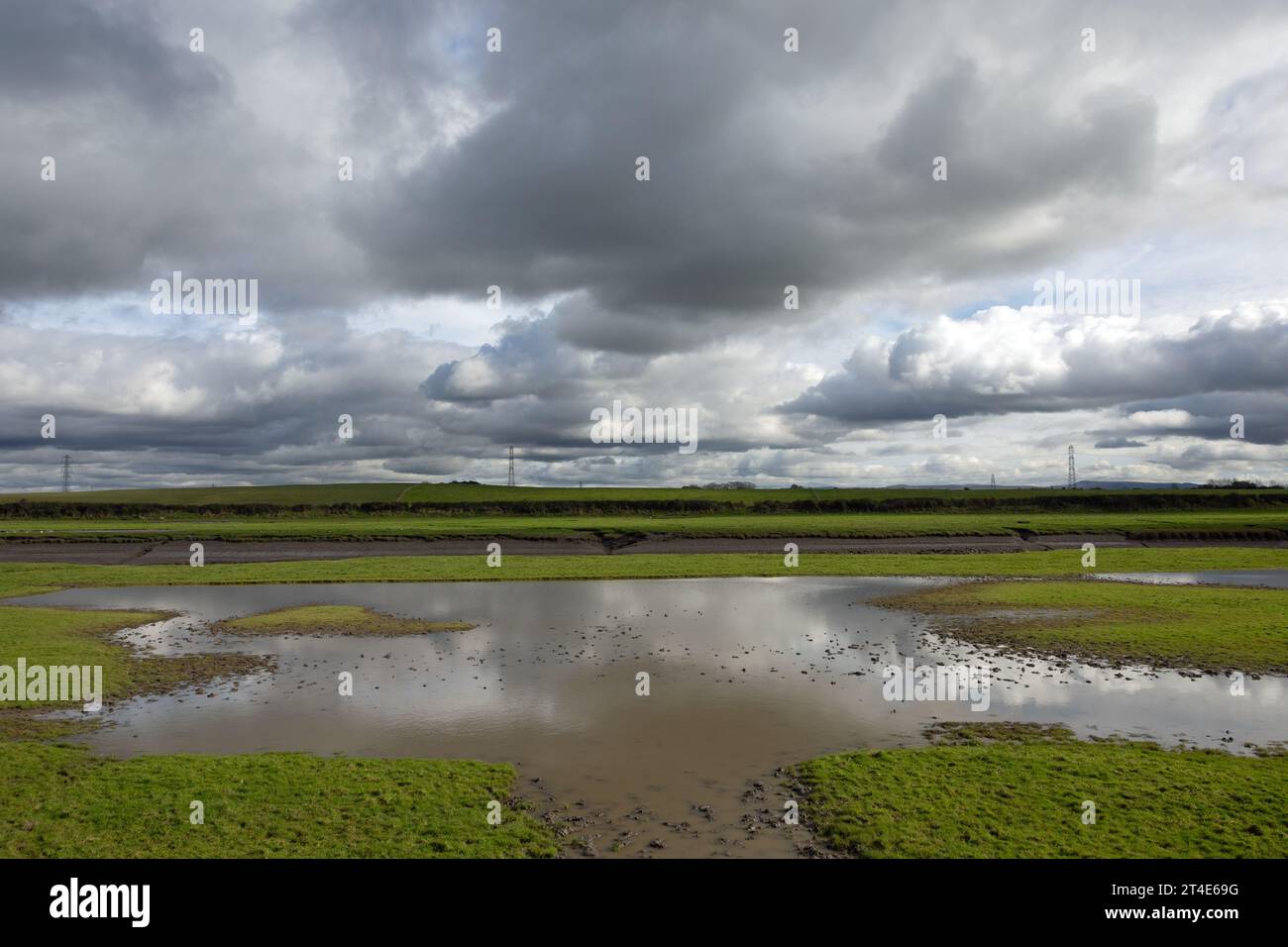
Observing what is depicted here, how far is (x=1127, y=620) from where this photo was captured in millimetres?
33469

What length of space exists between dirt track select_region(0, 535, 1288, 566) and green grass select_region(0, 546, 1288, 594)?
4879mm

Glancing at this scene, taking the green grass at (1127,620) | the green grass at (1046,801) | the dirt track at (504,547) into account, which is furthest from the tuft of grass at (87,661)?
the dirt track at (504,547)

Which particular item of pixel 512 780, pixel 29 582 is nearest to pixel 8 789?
pixel 512 780

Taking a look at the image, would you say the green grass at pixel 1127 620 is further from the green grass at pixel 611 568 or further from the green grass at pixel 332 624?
the green grass at pixel 332 624

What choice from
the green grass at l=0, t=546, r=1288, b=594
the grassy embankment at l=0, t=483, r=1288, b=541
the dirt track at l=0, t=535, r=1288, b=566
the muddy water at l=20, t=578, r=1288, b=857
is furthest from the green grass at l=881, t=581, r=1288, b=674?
the grassy embankment at l=0, t=483, r=1288, b=541

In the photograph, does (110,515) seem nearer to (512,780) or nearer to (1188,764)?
(512,780)

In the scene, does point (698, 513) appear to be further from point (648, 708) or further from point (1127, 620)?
point (648, 708)

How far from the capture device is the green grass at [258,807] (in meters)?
12.2

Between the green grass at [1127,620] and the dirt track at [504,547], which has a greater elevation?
the dirt track at [504,547]

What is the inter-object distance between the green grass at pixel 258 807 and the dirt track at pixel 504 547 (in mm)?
55304

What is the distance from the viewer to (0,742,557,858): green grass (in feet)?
40.2

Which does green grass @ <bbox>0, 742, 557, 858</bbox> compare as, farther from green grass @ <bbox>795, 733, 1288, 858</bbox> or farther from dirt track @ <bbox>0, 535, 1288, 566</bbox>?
dirt track @ <bbox>0, 535, 1288, 566</bbox>

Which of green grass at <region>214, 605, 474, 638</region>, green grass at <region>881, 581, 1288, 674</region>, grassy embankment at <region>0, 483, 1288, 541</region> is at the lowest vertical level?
green grass at <region>881, 581, 1288, 674</region>

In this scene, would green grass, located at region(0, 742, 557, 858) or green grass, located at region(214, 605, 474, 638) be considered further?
green grass, located at region(214, 605, 474, 638)
